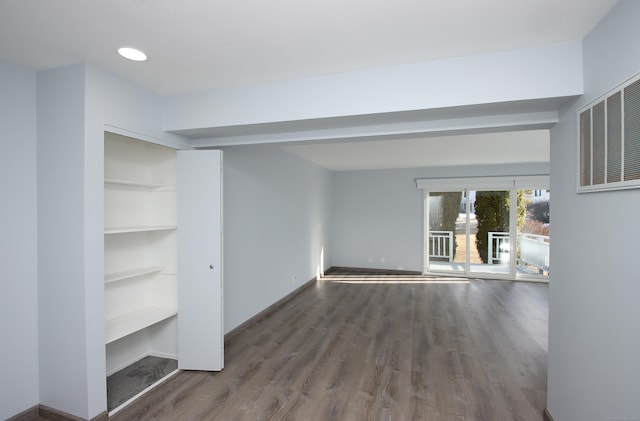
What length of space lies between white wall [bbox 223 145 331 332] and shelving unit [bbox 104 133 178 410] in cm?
63

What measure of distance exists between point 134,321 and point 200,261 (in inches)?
27.7

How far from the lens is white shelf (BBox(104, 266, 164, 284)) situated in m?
2.39

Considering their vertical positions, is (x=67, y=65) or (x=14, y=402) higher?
(x=67, y=65)

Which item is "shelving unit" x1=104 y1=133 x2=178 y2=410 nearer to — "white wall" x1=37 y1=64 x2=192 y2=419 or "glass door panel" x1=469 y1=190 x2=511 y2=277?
"white wall" x1=37 y1=64 x2=192 y2=419

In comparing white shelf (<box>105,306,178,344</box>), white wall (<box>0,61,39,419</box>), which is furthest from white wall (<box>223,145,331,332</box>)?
white wall (<box>0,61,39,419</box>)

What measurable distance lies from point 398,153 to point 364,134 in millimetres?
2747

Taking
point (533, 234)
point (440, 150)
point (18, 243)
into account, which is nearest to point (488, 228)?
point (533, 234)

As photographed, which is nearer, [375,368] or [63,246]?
[63,246]

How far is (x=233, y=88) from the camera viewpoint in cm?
233

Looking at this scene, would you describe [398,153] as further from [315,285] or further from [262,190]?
[315,285]

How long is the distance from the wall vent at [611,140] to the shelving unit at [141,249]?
299 cm

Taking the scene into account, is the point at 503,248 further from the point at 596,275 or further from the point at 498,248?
the point at 596,275

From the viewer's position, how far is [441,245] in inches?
269

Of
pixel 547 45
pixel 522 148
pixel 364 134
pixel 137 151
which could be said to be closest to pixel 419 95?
pixel 364 134
